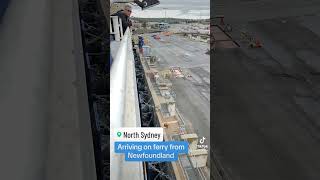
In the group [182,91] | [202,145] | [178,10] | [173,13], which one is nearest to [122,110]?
[202,145]

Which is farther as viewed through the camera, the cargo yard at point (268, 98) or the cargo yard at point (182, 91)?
the cargo yard at point (268, 98)

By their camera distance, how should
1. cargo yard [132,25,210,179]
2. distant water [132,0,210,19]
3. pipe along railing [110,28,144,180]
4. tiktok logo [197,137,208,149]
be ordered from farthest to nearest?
distant water [132,0,210,19], tiktok logo [197,137,208,149], cargo yard [132,25,210,179], pipe along railing [110,28,144,180]

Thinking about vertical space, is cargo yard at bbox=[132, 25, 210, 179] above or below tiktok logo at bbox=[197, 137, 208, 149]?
above

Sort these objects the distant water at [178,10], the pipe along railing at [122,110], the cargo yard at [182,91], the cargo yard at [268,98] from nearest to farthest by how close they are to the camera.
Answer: the pipe along railing at [122,110]
the cargo yard at [182,91]
the cargo yard at [268,98]
the distant water at [178,10]

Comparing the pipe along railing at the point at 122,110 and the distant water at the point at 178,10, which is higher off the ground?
the distant water at the point at 178,10

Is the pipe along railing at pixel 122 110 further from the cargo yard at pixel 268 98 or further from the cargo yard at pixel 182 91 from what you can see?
the cargo yard at pixel 268 98

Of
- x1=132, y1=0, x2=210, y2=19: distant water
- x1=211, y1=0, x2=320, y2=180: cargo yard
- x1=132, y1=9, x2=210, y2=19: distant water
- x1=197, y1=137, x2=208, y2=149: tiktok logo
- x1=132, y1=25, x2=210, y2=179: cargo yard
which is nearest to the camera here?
x1=132, y1=25, x2=210, y2=179: cargo yard

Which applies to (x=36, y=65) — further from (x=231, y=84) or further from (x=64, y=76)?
(x=231, y=84)

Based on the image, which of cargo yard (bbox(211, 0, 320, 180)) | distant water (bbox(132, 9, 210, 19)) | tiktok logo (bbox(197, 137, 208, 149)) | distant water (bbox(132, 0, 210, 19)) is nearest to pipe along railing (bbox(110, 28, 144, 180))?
tiktok logo (bbox(197, 137, 208, 149))

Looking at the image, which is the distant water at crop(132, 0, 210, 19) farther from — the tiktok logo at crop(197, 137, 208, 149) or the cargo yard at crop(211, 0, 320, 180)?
the tiktok logo at crop(197, 137, 208, 149)

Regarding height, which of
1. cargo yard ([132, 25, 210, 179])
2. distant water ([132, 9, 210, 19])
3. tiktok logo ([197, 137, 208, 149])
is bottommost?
tiktok logo ([197, 137, 208, 149])

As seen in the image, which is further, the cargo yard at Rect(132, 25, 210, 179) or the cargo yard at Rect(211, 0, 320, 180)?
the cargo yard at Rect(211, 0, 320, 180)

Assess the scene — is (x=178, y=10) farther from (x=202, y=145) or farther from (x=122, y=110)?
(x=122, y=110)

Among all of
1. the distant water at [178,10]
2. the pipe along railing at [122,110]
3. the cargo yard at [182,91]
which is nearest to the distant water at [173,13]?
the distant water at [178,10]
